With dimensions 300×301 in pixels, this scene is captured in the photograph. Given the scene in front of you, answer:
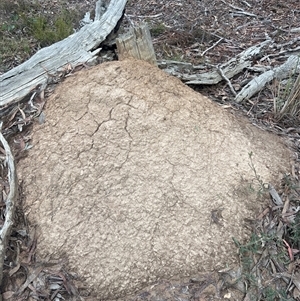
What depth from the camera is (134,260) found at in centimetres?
213

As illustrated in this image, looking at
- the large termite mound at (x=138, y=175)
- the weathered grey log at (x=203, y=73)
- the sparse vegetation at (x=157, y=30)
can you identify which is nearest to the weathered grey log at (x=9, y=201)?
the large termite mound at (x=138, y=175)

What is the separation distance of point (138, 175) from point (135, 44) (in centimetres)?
110

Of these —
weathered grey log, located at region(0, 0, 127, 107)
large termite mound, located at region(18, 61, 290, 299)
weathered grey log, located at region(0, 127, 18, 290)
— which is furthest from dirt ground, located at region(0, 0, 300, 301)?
weathered grey log, located at region(0, 0, 127, 107)

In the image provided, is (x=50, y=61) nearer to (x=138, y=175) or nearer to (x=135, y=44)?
(x=135, y=44)

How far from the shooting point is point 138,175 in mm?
2391

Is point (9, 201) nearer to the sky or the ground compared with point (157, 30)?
nearer to the sky

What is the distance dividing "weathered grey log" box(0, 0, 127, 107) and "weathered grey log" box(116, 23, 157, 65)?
23 centimetres

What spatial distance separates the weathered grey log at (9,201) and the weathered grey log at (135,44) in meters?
1.03

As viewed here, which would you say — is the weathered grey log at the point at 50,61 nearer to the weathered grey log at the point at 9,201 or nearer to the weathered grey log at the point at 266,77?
the weathered grey log at the point at 9,201

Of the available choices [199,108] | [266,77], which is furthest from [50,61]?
[266,77]

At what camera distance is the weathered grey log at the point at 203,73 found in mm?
3443

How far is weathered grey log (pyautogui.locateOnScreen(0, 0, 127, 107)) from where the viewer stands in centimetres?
288

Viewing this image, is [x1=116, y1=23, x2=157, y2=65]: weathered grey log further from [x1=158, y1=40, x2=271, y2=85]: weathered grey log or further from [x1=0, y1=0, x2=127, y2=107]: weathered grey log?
[x1=158, y1=40, x2=271, y2=85]: weathered grey log

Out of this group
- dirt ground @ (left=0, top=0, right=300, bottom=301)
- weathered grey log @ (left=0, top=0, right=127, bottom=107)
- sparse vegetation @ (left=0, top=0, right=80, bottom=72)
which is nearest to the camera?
dirt ground @ (left=0, top=0, right=300, bottom=301)
